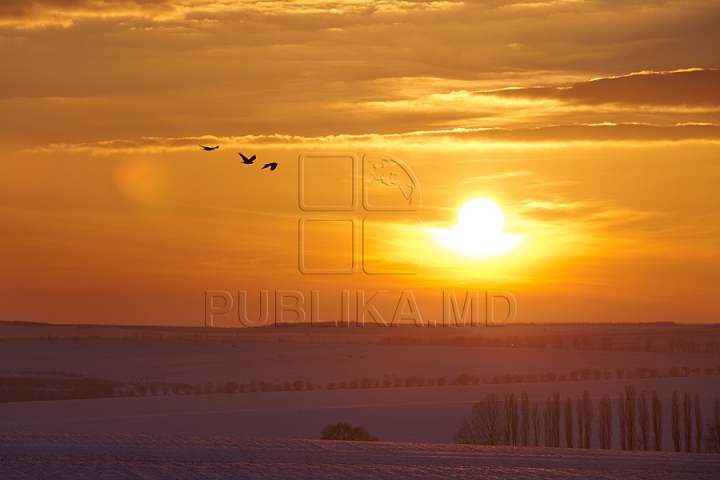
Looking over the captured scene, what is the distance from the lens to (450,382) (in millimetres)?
131250

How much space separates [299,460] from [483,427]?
3895 centimetres

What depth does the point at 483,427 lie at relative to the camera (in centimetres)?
7712

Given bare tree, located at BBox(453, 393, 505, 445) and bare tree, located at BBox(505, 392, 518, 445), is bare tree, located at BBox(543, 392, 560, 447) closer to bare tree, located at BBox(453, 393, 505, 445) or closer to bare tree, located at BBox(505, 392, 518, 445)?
bare tree, located at BBox(505, 392, 518, 445)

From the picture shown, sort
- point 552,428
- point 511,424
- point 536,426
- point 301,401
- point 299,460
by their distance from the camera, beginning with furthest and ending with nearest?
point 301,401, point 536,426, point 511,424, point 552,428, point 299,460

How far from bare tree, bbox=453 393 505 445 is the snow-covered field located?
21704 millimetres

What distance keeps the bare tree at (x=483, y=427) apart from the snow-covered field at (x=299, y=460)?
854 inches

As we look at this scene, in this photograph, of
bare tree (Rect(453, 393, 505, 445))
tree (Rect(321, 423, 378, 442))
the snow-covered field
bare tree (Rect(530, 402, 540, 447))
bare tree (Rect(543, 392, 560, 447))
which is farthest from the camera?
bare tree (Rect(530, 402, 540, 447))

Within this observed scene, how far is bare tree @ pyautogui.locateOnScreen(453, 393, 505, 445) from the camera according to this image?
7356cm

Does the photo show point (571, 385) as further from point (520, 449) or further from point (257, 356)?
point (257, 356)

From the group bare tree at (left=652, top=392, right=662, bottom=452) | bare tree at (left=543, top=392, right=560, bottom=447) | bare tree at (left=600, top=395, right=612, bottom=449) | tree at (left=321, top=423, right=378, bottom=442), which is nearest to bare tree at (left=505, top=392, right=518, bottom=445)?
bare tree at (left=543, top=392, right=560, bottom=447)

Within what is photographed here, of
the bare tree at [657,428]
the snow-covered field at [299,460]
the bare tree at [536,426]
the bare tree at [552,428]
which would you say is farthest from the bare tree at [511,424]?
the snow-covered field at [299,460]

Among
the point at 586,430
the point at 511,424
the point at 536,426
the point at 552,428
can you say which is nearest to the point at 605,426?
the point at 586,430

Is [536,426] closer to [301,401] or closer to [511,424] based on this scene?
[511,424]

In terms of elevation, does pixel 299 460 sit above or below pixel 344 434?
above
